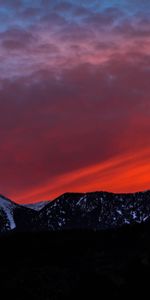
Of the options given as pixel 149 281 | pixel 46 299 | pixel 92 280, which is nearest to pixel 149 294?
pixel 149 281

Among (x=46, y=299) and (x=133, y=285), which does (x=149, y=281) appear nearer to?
(x=133, y=285)

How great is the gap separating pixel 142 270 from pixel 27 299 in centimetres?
7292

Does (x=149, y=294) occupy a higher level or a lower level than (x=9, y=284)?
lower

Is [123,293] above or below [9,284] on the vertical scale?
below

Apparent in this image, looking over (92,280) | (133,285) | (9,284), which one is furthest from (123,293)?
(9,284)

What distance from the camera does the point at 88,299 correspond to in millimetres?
74188

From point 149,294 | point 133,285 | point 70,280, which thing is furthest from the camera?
point 70,280

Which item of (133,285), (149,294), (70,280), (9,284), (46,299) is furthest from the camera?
(70,280)

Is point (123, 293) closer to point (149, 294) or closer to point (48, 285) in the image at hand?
point (149, 294)

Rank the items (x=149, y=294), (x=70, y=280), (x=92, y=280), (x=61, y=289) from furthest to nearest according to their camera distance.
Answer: (x=70, y=280)
(x=61, y=289)
(x=92, y=280)
(x=149, y=294)

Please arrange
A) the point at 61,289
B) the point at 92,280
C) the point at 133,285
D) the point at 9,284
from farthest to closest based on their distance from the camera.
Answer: the point at 9,284, the point at 61,289, the point at 92,280, the point at 133,285

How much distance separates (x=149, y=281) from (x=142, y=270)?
5633 mm

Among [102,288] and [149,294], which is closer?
[149,294]

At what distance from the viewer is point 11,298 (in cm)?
14662
